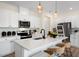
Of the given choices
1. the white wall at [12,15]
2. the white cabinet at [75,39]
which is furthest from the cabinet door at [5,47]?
the white cabinet at [75,39]

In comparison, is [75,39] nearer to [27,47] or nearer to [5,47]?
[5,47]

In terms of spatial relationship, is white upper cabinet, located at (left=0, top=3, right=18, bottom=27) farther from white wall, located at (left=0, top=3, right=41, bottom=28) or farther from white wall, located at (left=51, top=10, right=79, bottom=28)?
white wall, located at (left=51, top=10, right=79, bottom=28)

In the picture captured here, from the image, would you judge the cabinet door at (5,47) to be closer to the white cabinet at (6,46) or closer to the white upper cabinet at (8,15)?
the white cabinet at (6,46)

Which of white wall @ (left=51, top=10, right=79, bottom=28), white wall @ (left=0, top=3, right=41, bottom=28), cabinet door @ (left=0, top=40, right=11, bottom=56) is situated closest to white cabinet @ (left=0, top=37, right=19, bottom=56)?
cabinet door @ (left=0, top=40, right=11, bottom=56)

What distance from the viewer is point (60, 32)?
9.15 m

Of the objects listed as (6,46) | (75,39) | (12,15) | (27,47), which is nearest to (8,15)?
(12,15)

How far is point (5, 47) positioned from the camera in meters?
5.64

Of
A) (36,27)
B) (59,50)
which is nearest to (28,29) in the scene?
(36,27)

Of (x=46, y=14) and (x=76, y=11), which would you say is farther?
(x=46, y=14)

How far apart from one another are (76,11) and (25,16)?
12.7ft

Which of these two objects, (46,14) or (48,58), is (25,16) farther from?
(48,58)

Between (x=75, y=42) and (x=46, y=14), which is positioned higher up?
(x=46, y=14)

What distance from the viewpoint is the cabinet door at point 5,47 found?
5.48 metres

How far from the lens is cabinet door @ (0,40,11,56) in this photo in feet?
18.0
